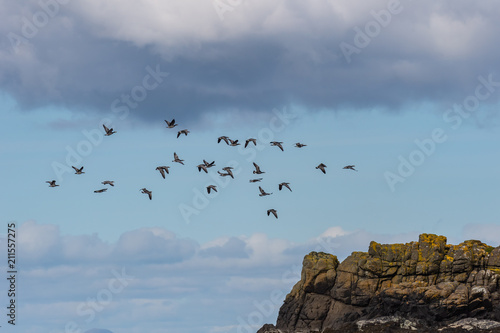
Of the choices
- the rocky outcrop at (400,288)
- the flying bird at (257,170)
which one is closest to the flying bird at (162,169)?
the flying bird at (257,170)

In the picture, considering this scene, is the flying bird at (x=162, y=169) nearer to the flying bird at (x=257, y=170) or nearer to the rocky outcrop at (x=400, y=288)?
the flying bird at (x=257, y=170)

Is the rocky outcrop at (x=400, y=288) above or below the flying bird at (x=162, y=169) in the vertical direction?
below

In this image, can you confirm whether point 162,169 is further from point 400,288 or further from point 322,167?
point 400,288

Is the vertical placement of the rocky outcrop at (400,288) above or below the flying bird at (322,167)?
below

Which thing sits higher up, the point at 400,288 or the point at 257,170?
the point at 257,170

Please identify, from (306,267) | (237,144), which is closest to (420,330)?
(306,267)

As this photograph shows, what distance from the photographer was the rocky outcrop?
327 ft

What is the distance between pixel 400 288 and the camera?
103250mm

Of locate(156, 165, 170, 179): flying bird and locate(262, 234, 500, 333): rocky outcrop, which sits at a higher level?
locate(156, 165, 170, 179): flying bird

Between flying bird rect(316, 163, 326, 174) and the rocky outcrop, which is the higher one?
flying bird rect(316, 163, 326, 174)

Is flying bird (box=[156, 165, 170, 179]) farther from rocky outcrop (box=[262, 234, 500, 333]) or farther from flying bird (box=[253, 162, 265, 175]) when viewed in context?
rocky outcrop (box=[262, 234, 500, 333])

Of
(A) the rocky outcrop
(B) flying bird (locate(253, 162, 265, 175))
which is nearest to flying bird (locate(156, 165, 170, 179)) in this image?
(B) flying bird (locate(253, 162, 265, 175))

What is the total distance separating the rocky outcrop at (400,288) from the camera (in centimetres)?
9962

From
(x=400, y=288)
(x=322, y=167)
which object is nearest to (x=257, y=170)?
(x=322, y=167)
